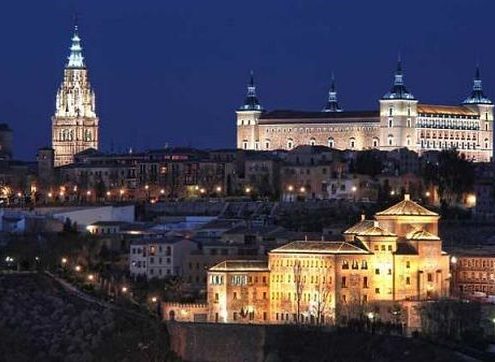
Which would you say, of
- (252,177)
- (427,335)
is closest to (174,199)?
(252,177)

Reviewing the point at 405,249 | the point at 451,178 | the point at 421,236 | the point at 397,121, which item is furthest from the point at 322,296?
the point at 397,121

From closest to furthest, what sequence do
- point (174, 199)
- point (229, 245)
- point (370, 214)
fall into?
point (229, 245), point (370, 214), point (174, 199)

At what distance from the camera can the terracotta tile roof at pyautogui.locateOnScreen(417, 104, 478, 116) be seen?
11988cm

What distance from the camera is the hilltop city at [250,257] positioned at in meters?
58.6

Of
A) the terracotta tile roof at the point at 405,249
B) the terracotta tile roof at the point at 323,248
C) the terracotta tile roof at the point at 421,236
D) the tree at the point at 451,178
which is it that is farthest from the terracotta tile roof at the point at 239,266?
the tree at the point at 451,178

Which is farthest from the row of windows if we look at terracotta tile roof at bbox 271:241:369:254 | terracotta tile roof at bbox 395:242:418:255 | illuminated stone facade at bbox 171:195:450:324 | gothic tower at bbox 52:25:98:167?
gothic tower at bbox 52:25:98:167

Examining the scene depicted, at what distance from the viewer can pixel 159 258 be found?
68625 millimetres

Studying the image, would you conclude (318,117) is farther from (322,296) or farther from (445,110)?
(322,296)

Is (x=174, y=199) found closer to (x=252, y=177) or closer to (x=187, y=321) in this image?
(x=252, y=177)

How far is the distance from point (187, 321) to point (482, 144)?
64.7 metres

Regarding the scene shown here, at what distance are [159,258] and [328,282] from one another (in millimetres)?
8569

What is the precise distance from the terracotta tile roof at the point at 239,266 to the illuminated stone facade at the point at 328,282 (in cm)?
3

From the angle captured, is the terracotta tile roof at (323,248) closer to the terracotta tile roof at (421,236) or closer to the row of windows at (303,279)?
the row of windows at (303,279)

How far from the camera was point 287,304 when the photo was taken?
6250 cm
